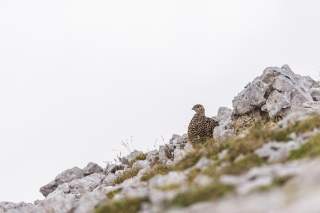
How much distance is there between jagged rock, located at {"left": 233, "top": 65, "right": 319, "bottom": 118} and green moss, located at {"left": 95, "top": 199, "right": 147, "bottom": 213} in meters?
14.8

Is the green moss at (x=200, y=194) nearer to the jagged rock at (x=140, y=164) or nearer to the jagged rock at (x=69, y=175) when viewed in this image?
the jagged rock at (x=140, y=164)

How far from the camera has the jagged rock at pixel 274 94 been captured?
28.0m

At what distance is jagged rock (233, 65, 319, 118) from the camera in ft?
92.0

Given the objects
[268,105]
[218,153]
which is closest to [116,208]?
[218,153]

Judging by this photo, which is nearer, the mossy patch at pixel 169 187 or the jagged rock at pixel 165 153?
the mossy patch at pixel 169 187

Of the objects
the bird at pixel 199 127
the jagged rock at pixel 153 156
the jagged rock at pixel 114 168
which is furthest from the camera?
the jagged rock at pixel 114 168

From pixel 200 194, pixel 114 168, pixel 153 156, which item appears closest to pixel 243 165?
pixel 200 194

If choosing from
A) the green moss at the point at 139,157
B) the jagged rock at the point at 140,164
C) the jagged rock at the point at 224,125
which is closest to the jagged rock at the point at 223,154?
the jagged rock at the point at 224,125

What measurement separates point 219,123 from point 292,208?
1932 cm

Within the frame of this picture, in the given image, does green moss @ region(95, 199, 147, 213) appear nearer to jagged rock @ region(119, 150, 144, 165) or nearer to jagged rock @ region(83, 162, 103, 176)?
jagged rock @ region(119, 150, 144, 165)

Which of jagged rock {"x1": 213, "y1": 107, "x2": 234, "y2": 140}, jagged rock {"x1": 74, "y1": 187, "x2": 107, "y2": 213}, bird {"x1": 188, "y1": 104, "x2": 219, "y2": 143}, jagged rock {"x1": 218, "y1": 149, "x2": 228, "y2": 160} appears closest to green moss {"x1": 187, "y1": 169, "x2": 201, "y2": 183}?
jagged rock {"x1": 218, "y1": 149, "x2": 228, "y2": 160}

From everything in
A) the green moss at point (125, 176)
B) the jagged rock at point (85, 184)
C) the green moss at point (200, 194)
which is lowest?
the green moss at point (200, 194)

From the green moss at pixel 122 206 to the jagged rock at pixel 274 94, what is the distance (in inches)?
584

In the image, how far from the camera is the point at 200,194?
40.5ft
